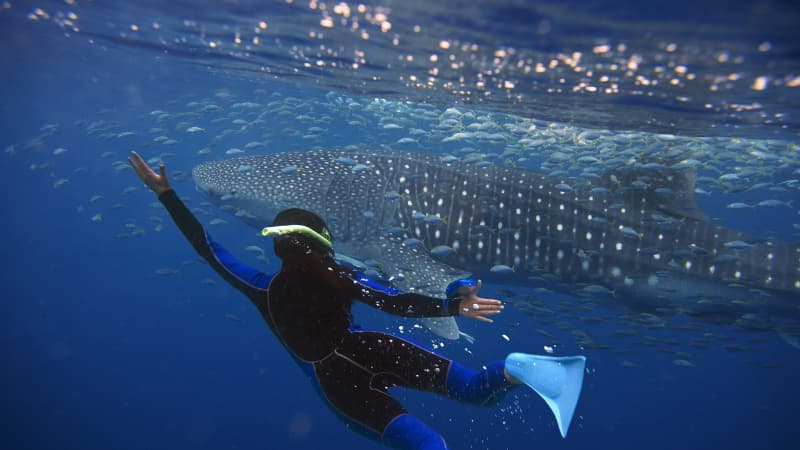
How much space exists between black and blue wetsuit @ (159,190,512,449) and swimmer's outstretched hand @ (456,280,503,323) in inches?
3.1

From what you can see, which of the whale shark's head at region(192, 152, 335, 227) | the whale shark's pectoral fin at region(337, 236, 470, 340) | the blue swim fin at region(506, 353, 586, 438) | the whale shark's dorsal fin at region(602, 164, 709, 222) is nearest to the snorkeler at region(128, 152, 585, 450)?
the blue swim fin at region(506, 353, 586, 438)

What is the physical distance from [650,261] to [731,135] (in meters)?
6.63

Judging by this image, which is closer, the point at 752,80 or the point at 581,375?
the point at 581,375

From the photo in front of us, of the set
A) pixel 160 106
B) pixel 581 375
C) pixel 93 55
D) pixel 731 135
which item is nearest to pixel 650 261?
pixel 581 375

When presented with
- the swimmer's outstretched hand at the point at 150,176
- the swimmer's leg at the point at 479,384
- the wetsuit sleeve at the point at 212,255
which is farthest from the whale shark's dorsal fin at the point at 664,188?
the swimmer's outstretched hand at the point at 150,176

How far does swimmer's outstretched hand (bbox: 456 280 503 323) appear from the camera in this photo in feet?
10.8

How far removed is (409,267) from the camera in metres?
6.85

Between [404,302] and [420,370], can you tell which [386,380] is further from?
[404,302]

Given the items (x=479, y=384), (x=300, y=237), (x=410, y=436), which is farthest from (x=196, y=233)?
(x=479, y=384)

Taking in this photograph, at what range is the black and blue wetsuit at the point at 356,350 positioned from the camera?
3027 millimetres

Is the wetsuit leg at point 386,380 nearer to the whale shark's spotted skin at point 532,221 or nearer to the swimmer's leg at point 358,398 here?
the swimmer's leg at point 358,398

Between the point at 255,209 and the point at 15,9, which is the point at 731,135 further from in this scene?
the point at 15,9

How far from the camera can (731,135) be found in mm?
11242

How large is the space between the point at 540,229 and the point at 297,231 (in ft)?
18.2
